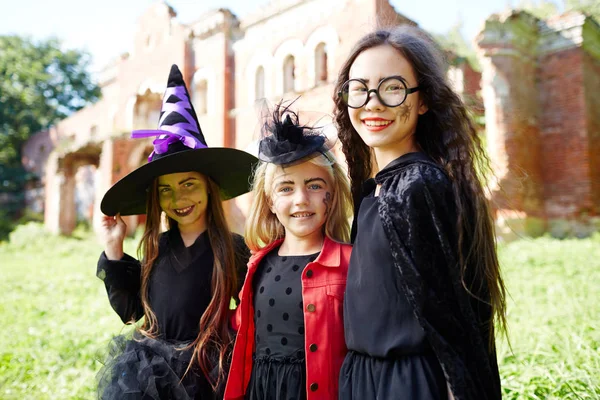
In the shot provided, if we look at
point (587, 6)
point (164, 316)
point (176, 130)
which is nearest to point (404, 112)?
point (176, 130)

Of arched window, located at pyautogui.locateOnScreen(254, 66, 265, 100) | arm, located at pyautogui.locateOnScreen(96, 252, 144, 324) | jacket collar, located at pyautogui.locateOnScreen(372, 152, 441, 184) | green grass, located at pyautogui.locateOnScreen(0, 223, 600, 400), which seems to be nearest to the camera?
jacket collar, located at pyautogui.locateOnScreen(372, 152, 441, 184)

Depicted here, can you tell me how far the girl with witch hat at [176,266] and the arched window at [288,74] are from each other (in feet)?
Result: 33.7

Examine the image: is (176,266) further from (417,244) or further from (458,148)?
(458,148)

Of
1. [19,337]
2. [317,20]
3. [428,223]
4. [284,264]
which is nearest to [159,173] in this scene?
[284,264]

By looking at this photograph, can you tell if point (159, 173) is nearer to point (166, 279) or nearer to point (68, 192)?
point (166, 279)

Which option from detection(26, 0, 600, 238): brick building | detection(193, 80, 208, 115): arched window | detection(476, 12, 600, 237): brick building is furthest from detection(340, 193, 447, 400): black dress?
detection(193, 80, 208, 115): arched window

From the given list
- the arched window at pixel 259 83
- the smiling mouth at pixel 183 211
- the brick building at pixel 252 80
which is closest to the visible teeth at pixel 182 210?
the smiling mouth at pixel 183 211

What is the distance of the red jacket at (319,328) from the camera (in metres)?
1.75

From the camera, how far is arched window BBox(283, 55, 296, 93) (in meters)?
12.5

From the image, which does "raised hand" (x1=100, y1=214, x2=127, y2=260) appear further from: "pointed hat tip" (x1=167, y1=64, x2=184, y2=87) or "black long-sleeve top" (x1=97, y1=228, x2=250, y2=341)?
"pointed hat tip" (x1=167, y1=64, x2=184, y2=87)

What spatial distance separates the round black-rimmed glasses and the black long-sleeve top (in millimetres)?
1172

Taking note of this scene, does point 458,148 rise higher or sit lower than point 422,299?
higher

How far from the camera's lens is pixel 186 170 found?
2432 mm

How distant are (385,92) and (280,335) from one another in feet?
3.59
